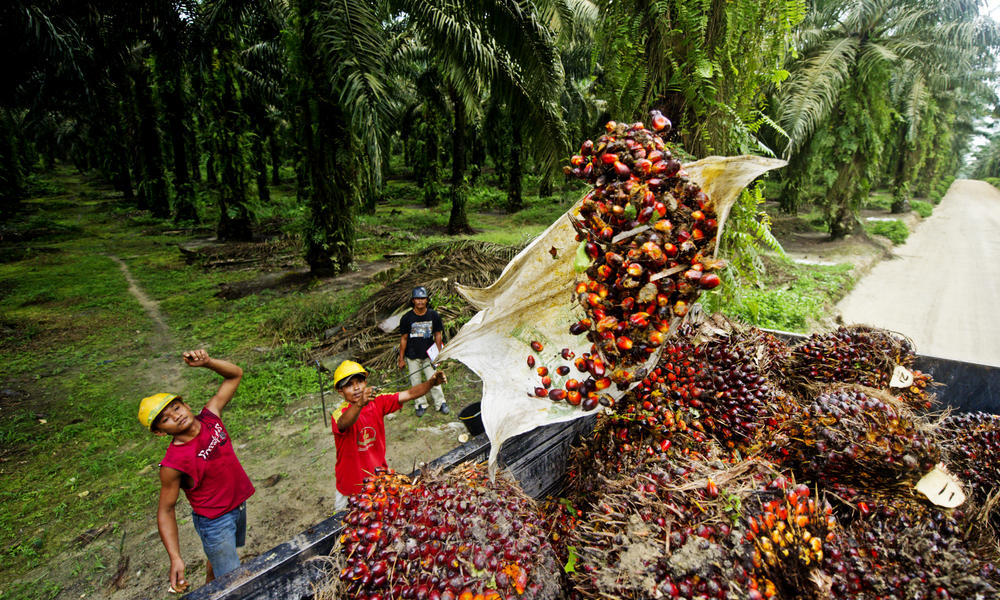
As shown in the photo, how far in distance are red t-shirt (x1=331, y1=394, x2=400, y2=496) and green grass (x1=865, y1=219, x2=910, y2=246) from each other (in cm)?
1780

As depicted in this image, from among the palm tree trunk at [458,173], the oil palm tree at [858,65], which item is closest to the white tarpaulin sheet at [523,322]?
the oil palm tree at [858,65]

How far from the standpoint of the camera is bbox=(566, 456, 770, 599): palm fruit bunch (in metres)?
1.34

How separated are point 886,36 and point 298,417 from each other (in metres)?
16.2

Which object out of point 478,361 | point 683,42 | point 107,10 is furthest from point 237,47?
point 478,361

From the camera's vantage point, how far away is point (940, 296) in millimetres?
8969

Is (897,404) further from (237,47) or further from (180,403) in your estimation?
(237,47)

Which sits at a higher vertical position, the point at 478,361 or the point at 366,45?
the point at 366,45

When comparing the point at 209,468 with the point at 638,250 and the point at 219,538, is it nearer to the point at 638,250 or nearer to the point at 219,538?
the point at 219,538

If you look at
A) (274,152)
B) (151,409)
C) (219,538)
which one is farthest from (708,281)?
(274,152)

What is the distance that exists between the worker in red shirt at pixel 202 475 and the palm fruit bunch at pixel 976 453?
3617 mm

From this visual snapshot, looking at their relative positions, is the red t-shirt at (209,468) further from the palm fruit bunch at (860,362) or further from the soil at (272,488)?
the palm fruit bunch at (860,362)

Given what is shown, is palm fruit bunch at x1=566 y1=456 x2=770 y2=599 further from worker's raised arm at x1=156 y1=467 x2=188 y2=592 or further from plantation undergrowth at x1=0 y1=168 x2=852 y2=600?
plantation undergrowth at x1=0 y1=168 x2=852 y2=600

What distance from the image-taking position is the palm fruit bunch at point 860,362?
2.46 m

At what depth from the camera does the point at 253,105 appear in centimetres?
2002
